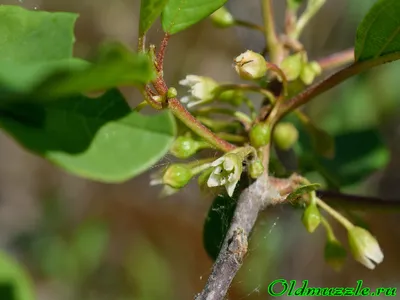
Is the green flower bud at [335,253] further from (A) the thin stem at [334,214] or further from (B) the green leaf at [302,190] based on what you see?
(B) the green leaf at [302,190]

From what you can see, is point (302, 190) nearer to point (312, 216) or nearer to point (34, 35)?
point (312, 216)

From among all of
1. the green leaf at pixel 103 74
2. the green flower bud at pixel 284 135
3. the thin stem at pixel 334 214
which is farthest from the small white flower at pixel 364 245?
the green leaf at pixel 103 74

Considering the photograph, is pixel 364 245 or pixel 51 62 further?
pixel 364 245

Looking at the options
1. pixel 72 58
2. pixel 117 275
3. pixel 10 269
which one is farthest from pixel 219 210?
pixel 117 275

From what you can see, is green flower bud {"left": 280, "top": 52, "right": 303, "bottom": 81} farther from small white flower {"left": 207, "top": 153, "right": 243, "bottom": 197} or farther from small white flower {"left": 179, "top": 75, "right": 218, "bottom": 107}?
small white flower {"left": 207, "top": 153, "right": 243, "bottom": 197}

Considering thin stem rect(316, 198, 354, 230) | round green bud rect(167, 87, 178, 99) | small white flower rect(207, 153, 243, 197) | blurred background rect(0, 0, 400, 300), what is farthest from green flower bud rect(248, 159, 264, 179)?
blurred background rect(0, 0, 400, 300)

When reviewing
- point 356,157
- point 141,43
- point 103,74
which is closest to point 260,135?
point 141,43

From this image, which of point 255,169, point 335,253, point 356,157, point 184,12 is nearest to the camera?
point 184,12
